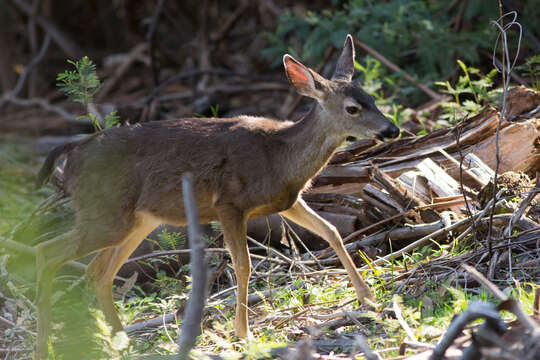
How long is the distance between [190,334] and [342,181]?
4.12 m

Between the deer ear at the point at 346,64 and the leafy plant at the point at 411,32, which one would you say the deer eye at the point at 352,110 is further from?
the leafy plant at the point at 411,32

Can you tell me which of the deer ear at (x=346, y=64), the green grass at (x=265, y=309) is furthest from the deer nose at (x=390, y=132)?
the green grass at (x=265, y=309)

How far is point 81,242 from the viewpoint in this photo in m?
5.30

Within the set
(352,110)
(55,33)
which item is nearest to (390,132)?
(352,110)

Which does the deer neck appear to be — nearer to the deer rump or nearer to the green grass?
the deer rump

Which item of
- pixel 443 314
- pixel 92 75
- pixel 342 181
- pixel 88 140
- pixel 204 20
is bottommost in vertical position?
pixel 443 314

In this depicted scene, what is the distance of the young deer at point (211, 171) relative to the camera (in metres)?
5.25

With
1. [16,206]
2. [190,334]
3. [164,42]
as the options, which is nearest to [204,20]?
[164,42]

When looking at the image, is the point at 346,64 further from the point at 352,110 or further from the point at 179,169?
the point at 179,169

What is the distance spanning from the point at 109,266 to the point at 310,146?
200 cm

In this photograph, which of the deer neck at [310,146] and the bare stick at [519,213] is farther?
the deer neck at [310,146]

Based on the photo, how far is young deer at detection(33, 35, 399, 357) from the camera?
5.25 metres

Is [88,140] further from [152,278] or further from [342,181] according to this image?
[342,181]

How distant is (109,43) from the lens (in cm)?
1527
